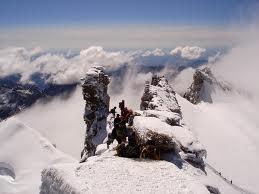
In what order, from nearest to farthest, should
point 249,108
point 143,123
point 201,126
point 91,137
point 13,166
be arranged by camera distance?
1. point 143,123
2. point 13,166
3. point 91,137
4. point 201,126
5. point 249,108

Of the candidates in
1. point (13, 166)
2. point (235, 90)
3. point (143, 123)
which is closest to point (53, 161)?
point (13, 166)

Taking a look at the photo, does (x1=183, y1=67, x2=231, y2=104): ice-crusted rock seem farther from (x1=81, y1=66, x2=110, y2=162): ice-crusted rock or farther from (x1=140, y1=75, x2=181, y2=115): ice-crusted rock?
(x1=140, y1=75, x2=181, y2=115): ice-crusted rock

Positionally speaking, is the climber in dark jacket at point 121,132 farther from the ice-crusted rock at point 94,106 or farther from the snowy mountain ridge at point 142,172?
the ice-crusted rock at point 94,106

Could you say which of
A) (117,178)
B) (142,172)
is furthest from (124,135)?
(117,178)

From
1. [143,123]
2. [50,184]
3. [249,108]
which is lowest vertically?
Answer: [249,108]

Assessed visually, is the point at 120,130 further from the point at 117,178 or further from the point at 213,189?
the point at 213,189

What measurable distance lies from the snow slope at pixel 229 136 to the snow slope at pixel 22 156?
118 feet

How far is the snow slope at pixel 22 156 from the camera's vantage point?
2231 inches

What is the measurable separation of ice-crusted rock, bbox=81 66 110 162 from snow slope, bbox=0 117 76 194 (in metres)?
5.74

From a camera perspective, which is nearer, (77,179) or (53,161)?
(77,179)

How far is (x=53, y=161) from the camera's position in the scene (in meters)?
66.2

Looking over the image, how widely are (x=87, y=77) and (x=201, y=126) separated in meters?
47.4

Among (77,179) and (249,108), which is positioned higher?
(77,179)

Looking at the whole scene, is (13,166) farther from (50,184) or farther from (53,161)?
(50,184)
